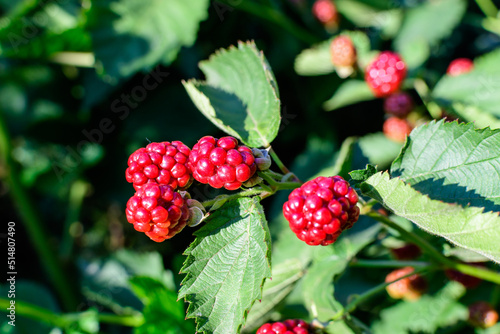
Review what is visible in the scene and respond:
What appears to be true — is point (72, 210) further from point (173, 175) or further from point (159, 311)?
point (173, 175)

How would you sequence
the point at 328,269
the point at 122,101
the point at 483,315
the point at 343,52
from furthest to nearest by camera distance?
the point at 122,101
the point at 343,52
the point at 483,315
the point at 328,269

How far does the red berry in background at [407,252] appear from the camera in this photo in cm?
155

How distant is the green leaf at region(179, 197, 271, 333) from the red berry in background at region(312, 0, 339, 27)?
4.47 ft

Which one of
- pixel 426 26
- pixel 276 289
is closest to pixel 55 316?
pixel 276 289

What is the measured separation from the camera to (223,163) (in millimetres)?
919

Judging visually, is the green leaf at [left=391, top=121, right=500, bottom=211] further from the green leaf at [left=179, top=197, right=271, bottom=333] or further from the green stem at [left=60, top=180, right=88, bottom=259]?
the green stem at [left=60, top=180, right=88, bottom=259]

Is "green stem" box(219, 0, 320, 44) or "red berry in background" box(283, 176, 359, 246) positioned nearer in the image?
"red berry in background" box(283, 176, 359, 246)

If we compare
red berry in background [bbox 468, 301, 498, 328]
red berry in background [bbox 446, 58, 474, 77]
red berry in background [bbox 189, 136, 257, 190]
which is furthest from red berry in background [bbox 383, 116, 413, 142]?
red berry in background [bbox 189, 136, 257, 190]

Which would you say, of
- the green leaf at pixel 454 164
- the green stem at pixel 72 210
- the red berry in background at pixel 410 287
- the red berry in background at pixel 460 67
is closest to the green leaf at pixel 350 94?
the red berry in background at pixel 460 67

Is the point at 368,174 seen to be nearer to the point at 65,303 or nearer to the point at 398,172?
the point at 398,172

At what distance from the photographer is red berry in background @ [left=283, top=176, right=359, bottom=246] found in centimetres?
86

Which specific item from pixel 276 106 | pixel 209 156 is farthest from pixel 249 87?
pixel 209 156

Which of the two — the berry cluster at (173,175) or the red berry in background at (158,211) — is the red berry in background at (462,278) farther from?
the red berry in background at (158,211)

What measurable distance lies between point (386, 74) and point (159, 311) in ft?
3.66
